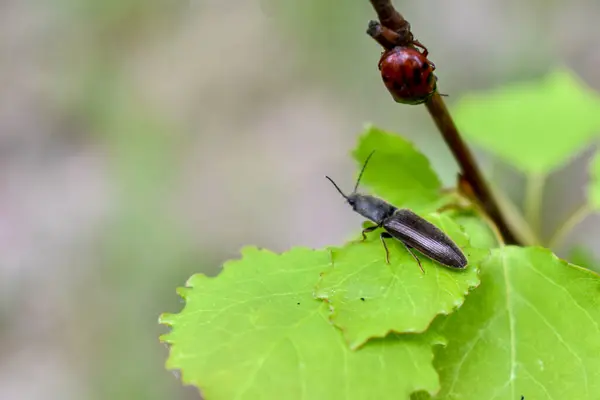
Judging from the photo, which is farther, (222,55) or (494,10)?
(222,55)

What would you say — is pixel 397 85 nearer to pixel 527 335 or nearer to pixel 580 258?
pixel 527 335

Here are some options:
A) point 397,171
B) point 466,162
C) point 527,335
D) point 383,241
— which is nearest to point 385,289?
point 383,241

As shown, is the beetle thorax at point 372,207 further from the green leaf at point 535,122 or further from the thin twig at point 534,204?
the green leaf at point 535,122

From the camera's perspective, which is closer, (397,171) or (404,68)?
(404,68)

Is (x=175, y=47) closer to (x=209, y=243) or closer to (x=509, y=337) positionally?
(x=209, y=243)

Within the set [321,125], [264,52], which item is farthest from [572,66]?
[264,52]
